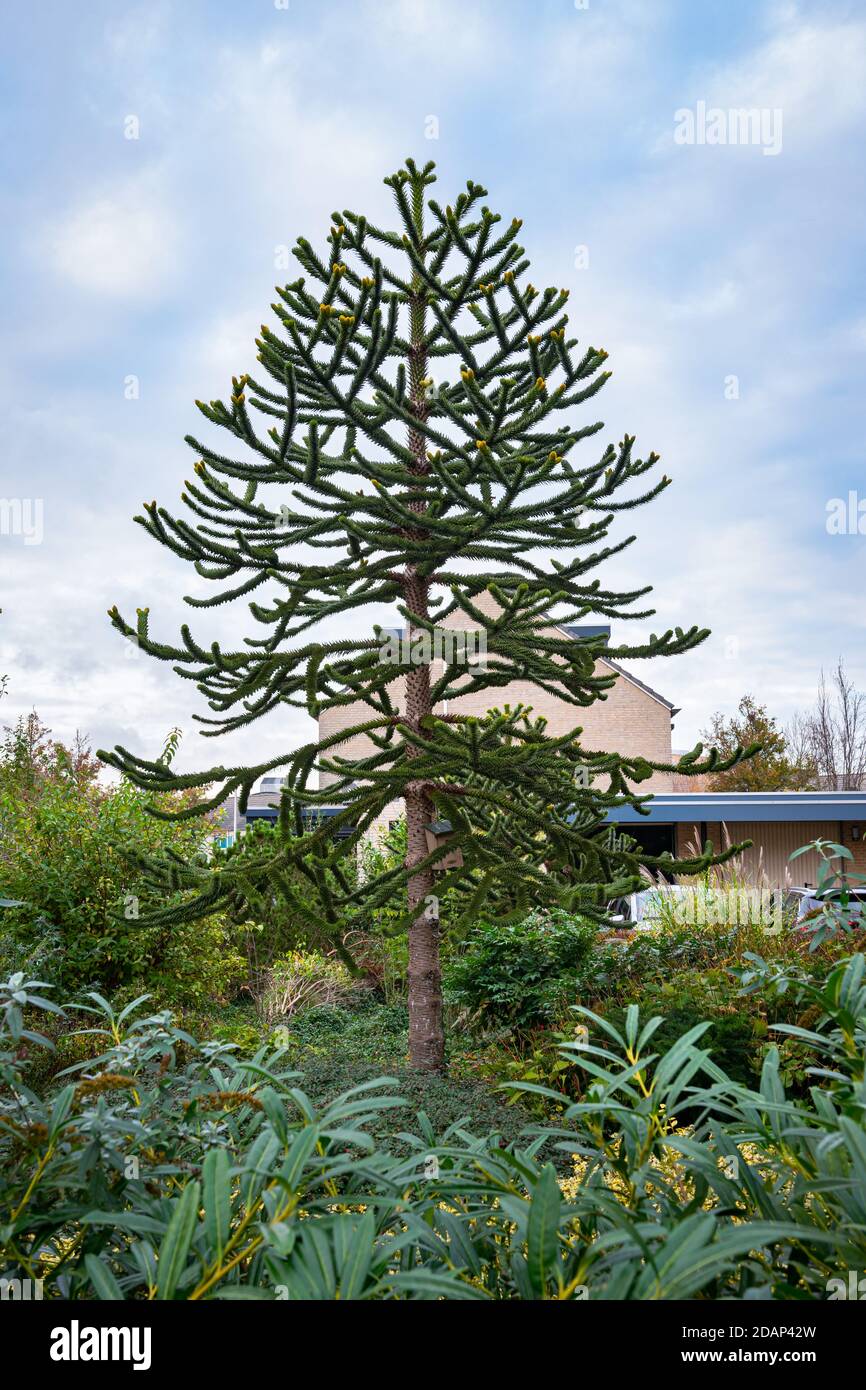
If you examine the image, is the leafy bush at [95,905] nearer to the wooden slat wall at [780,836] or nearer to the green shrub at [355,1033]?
the green shrub at [355,1033]

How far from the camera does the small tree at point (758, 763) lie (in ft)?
97.3

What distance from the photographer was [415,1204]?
1.74m

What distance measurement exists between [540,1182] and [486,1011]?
267 inches

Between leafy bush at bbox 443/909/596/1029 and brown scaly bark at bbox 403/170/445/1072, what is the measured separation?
4.13 ft

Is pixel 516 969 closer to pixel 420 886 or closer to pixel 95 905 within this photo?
pixel 420 886

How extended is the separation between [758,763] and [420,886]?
26.5 metres

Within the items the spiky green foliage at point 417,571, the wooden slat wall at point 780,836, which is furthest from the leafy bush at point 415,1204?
the wooden slat wall at point 780,836

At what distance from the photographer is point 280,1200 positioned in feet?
4.74

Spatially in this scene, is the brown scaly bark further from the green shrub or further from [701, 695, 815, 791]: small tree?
[701, 695, 815, 791]: small tree

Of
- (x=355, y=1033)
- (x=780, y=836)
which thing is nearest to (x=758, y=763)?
(x=780, y=836)

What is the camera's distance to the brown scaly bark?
607cm

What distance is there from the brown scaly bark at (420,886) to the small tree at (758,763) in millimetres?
24405

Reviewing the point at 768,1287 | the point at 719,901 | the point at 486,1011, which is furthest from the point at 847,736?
the point at 768,1287
